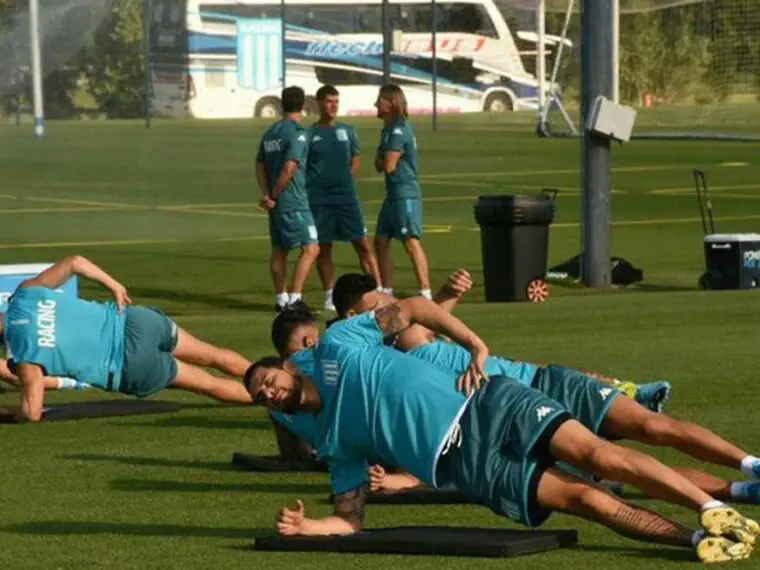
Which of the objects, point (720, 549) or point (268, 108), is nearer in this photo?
point (720, 549)

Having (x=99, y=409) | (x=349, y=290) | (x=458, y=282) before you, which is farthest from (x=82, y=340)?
(x=458, y=282)

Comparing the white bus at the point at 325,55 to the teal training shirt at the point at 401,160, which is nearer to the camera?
the teal training shirt at the point at 401,160

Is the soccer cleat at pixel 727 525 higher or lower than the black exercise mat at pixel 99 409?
higher

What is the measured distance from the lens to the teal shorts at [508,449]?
Answer: 927cm

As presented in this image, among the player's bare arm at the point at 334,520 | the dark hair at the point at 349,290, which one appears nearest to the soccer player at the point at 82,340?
the dark hair at the point at 349,290

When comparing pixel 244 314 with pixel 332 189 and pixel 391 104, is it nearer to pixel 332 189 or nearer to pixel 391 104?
pixel 332 189

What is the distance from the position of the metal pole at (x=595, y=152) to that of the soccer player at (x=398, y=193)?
7.25 feet

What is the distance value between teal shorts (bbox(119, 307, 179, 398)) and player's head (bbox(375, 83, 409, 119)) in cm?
837

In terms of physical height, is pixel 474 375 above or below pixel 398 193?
above

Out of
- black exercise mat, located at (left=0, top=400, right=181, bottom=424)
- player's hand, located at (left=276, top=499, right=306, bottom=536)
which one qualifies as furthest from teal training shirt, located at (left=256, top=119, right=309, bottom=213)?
player's hand, located at (left=276, top=499, right=306, bottom=536)

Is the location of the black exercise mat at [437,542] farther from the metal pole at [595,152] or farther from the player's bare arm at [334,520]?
the metal pole at [595,152]

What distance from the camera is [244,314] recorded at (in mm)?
21797

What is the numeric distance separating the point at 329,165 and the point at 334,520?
1271 cm

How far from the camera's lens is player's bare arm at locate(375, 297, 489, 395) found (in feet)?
31.1
